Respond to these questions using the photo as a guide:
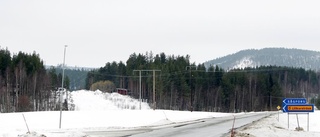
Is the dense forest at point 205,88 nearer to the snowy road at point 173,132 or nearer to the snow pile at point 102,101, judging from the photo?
the snow pile at point 102,101

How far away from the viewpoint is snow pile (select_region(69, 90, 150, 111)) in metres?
129

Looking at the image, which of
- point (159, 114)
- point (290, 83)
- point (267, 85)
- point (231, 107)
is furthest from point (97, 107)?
point (290, 83)

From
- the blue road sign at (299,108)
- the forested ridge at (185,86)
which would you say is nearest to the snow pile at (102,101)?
the forested ridge at (185,86)

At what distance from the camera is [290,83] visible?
634 ft

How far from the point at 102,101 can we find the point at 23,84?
40433mm

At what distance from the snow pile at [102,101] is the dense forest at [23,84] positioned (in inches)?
725

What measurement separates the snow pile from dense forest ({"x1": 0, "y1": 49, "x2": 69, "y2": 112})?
60.4 ft

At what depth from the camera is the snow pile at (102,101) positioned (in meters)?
129

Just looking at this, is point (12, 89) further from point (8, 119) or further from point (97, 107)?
point (8, 119)

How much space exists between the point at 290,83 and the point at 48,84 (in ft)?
Result: 376

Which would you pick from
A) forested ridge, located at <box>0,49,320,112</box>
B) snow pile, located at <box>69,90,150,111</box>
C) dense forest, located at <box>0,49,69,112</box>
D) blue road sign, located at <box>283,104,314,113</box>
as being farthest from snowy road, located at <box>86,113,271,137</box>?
snow pile, located at <box>69,90,150,111</box>

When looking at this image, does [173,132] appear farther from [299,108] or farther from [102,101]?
[102,101]

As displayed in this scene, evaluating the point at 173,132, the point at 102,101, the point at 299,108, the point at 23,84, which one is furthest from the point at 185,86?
the point at 173,132

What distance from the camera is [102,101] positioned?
138m
